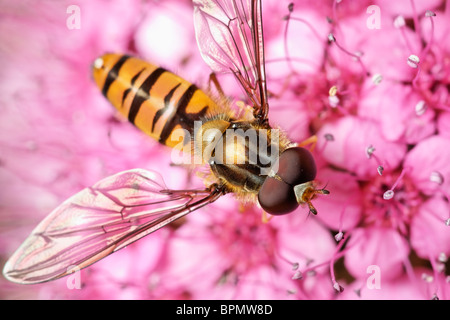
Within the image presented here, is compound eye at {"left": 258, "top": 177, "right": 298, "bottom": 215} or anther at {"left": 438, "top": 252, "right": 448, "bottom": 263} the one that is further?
anther at {"left": 438, "top": 252, "right": 448, "bottom": 263}

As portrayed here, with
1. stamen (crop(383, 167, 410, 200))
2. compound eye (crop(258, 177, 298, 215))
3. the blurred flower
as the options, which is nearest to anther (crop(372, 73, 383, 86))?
the blurred flower

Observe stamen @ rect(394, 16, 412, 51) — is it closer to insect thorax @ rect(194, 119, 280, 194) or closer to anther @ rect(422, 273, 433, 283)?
insect thorax @ rect(194, 119, 280, 194)

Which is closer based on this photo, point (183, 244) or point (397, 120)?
point (397, 120)

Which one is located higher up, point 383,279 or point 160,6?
point 160,6

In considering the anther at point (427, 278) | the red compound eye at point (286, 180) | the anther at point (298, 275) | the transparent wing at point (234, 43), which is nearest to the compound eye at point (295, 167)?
the red compound eye at point (286, 180)

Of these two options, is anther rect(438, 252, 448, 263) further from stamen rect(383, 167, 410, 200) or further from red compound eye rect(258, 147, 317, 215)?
red compound eye rect(258, 147, 317, 215)

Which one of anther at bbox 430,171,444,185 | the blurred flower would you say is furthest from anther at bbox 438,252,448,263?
anther at bbox 430,171,444,185

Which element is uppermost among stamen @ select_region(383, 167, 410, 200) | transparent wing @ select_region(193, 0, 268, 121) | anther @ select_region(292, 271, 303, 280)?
transparent wing @ select_region(193, 0, 268, 121)

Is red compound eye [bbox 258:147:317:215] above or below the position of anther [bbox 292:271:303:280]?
above

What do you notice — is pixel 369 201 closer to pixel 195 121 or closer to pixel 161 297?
pixel 195 121
